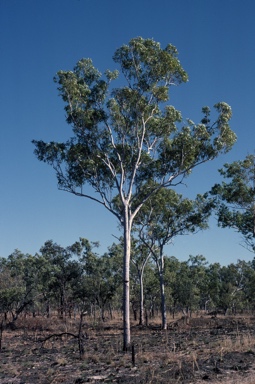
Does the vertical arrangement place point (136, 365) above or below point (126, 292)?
below

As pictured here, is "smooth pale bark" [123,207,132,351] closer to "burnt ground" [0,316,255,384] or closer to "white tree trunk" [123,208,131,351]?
"white tree trunk" [123,208,131,351]

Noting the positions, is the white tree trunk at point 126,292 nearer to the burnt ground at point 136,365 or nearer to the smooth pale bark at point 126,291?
the smooth pale bark at point 126,291

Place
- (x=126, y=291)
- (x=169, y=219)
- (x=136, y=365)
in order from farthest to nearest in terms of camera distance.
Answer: (x=169, y=219)
(x=126, y=291)
(x=136, y=365)

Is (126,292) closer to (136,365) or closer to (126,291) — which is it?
(126,291)

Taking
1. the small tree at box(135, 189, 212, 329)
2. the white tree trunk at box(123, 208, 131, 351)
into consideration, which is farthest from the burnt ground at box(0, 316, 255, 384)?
the small tree at box(135, 189, 212, 329)

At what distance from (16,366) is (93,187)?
12.0 metres

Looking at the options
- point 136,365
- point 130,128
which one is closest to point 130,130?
point 130,128

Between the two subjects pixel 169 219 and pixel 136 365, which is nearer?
pixel 136 365

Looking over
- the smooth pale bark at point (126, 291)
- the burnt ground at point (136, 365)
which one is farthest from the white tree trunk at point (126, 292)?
the burnt ground at point (136, 365)

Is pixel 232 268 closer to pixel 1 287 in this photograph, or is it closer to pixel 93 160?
pixel 1 287

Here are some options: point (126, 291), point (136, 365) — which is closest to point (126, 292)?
point (126, 291)

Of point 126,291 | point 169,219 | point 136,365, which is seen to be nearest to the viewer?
point 136,365

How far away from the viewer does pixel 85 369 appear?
15.2 m

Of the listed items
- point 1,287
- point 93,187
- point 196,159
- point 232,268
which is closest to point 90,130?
point 93,187
